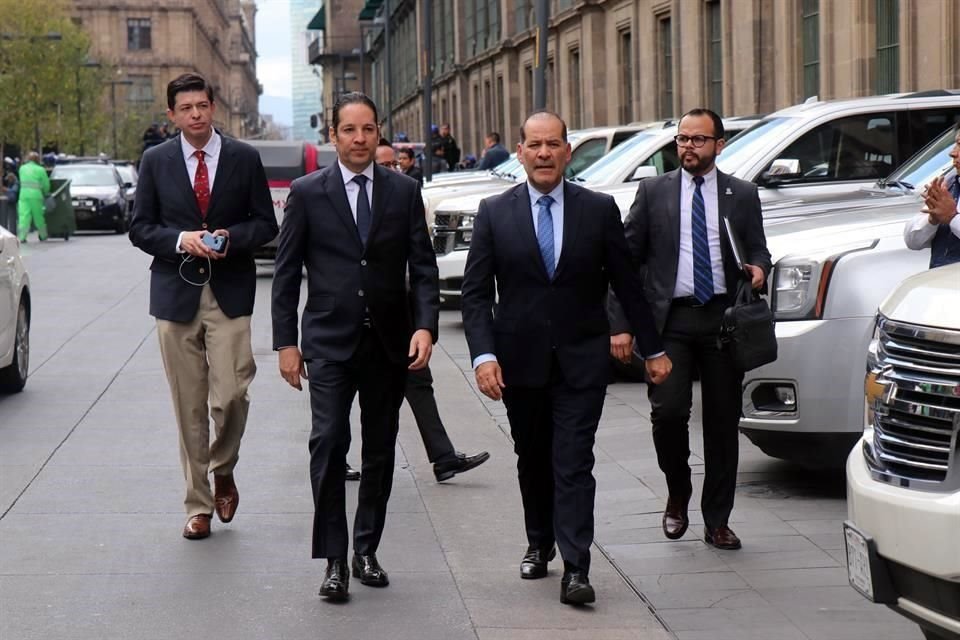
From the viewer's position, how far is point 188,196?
7660mm

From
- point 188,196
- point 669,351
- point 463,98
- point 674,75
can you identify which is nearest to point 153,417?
point 188,196

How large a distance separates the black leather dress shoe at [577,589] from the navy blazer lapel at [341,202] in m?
1.53

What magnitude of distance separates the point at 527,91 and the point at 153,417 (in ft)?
124

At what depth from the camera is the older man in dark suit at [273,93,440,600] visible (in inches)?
259

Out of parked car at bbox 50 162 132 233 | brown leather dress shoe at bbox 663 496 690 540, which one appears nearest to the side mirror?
A: brown leather dress shoe at bbox 663 496 690 540

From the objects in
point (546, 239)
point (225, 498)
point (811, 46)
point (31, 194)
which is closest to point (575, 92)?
point (31, 194)

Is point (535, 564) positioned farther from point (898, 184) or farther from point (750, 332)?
point (898, 184)

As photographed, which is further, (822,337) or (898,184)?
(898,184)

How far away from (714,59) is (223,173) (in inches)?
918

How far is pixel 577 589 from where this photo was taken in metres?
6.41

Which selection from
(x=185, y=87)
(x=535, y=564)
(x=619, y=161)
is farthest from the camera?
(x=619, y=161)

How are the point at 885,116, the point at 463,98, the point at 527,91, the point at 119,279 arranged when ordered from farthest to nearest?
the point at 463,98 → the point at 527,91 → the point at 119,279 → the point at 885,116

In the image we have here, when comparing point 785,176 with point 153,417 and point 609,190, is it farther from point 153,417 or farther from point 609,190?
point 153,417

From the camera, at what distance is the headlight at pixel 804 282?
8.17 m
